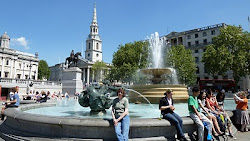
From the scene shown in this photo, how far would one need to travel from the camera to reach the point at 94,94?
636cm

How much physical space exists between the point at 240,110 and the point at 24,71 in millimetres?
72827

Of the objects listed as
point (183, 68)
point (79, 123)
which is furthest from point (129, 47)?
point (79, 123)

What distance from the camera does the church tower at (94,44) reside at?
3688 inches

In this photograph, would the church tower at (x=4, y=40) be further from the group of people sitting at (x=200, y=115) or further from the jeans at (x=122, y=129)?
the group of people sitting at (x=200, y=115)

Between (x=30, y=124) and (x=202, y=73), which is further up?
(x=202, y=73)

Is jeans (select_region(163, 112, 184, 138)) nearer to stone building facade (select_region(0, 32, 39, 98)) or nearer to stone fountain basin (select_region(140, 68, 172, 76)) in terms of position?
stone fountain basin (select_region(140, 68, 172, 76))

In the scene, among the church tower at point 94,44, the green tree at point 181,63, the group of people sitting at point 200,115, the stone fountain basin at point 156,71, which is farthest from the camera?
the church tower at point 94,44

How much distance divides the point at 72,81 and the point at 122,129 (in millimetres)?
23090

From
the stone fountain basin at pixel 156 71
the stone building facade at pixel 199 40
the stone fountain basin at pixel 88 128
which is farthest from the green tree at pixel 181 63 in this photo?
the stone fountain basin at pixel 88 128

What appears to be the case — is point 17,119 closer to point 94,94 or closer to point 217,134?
point 94,94

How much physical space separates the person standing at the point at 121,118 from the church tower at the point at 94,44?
89.4m

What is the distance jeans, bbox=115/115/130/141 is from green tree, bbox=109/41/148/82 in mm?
33270

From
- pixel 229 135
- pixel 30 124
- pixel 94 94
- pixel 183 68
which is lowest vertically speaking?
pixel 229 135

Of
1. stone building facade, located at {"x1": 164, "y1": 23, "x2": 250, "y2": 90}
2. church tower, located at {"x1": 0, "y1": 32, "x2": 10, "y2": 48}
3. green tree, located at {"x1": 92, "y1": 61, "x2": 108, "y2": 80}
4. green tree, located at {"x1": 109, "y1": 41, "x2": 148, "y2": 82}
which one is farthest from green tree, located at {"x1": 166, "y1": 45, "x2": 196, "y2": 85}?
church tower, located at {"x1": 0, "y1": 32, "x2": 10, "y2": 48}
